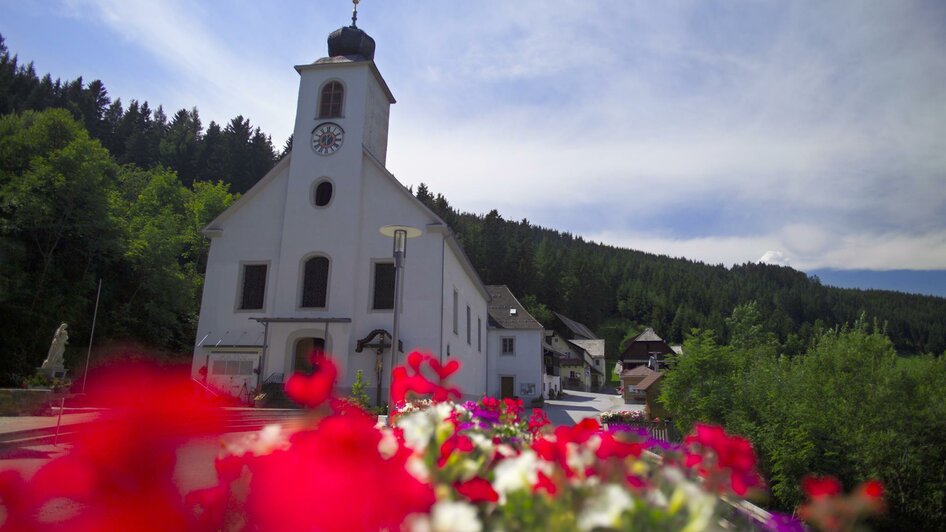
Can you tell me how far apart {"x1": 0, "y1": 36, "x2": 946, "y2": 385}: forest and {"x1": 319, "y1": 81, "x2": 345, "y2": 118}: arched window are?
40.8 feet

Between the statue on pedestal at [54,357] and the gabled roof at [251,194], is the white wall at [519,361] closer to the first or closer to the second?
the gabled roof at [251,194]

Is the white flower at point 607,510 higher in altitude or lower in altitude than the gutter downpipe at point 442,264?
lower

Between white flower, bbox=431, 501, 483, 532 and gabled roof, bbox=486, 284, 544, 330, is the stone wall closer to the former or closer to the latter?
white flower, bbox=431, 501, 483, 532

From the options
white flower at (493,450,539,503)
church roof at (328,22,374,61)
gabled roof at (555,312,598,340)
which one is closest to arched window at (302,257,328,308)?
church roof at (328,22,374,61)

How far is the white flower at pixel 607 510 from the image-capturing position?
3.86 feet

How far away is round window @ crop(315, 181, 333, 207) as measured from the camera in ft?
77.9

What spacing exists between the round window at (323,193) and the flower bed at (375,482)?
876 inches

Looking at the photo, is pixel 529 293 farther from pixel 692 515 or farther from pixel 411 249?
pixel 692 515

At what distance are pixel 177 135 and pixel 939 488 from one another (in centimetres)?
7397

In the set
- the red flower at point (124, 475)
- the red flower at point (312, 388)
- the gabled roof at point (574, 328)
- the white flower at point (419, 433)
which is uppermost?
the gabled roof at point (574, 328)

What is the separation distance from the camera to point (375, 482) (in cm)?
150

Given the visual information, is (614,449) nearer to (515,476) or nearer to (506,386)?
(515,476)

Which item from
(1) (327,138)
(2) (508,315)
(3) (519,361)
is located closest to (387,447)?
(1) (327,138)

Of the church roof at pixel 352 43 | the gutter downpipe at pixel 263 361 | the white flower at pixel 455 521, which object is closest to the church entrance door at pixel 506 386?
the gutter downpipe at pixel 263 361
